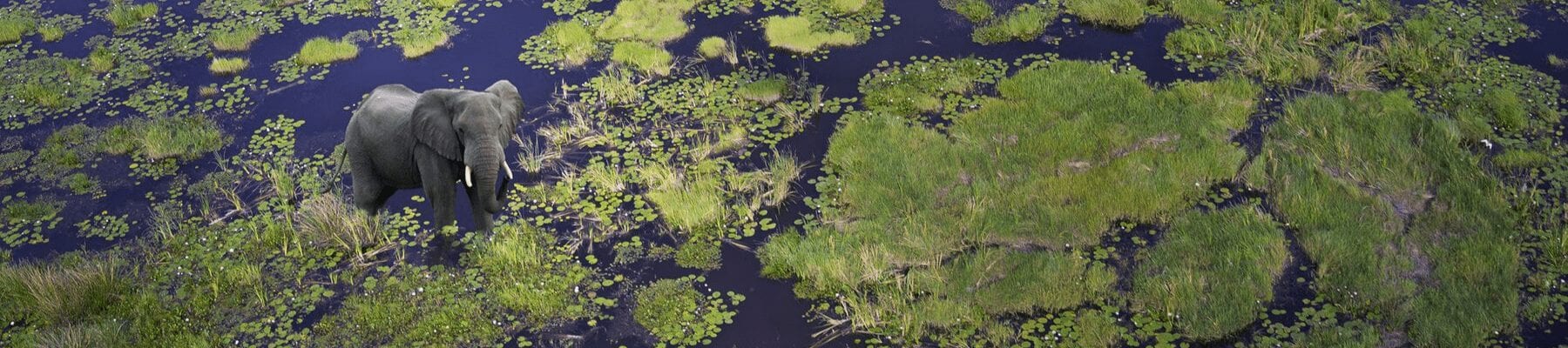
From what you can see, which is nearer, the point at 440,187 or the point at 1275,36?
the point at 440,187

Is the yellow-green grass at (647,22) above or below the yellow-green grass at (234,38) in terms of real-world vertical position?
above

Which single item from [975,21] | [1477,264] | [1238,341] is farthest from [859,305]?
[975,21]

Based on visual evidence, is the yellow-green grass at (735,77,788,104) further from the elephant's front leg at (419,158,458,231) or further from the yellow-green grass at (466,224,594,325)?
the elephant's front leg at (419,158,458,231)

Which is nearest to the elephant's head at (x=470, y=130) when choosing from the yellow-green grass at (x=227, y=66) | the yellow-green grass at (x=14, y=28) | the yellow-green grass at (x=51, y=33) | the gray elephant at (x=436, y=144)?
the gray elephant at (x=436, y=144)

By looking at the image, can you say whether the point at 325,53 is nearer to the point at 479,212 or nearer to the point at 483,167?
the point at 479,212

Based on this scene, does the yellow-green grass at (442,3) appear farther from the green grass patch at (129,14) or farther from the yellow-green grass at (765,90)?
the yellow-green grass at (765,90)

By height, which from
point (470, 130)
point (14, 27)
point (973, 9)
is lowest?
point (14, 27)

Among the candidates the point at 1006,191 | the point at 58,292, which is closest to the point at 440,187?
the point at 58,292
